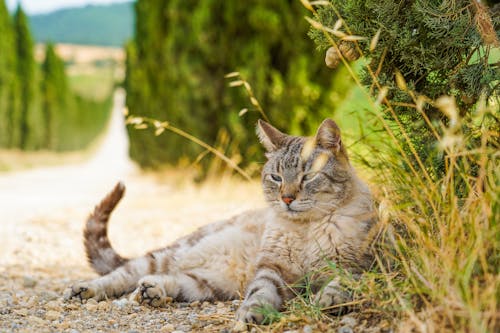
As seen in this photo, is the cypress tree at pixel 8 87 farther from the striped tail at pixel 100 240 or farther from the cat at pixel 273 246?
Answer: the cat at pixel 273 246

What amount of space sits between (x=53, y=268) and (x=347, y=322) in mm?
3035

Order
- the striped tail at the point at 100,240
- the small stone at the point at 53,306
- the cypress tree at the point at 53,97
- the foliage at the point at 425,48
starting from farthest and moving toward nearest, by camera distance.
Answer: the cypress tree at the point at 53,97, the striped tail at the point at 100,240, the small stone at the point at 53,306, the foliage at the point at 425,48

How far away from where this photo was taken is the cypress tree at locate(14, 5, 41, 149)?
85.4 feet

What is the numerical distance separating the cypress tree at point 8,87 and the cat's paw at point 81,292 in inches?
814

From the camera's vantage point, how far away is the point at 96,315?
125 inches

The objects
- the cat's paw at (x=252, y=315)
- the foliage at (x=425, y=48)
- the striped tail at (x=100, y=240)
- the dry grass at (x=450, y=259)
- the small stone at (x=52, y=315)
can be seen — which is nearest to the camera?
the dry grass at (x=450, y=259)

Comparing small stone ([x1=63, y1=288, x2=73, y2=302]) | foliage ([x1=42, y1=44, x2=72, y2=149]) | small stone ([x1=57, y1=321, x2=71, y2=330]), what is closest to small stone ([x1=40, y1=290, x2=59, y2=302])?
small stone ([x1=63, y1=288, x2=73, y2=302])

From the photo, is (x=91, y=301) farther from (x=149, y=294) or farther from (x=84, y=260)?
(x=84, y=260)

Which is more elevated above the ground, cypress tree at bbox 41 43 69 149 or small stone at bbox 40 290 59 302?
small stone at bbox 40 290 59 302

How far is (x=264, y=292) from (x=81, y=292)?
49.1 inches

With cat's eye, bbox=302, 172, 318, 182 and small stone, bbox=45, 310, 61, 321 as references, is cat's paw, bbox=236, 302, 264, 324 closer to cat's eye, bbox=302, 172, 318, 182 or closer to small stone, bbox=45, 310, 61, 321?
cat's eye, bbox=302, 172, 318, 182

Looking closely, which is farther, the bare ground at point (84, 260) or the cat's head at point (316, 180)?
the cat's head at point (316, 180)

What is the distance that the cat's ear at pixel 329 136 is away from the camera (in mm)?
3109

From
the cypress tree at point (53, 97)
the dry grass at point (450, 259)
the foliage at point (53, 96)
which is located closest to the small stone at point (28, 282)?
the dry grass at point (450, 259)
